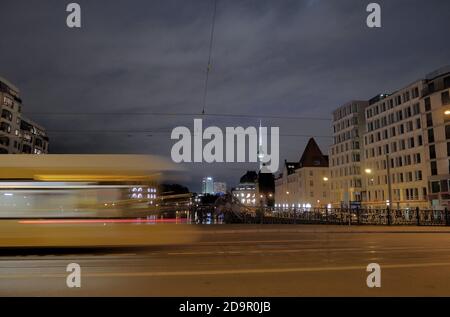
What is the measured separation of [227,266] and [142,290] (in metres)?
3.24

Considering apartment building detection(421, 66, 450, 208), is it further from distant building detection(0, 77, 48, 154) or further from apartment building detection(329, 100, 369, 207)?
distant building detection(0, 77, 48, 154)

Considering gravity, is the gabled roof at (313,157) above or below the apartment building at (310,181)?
above

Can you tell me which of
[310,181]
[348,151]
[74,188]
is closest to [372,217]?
[74,188]

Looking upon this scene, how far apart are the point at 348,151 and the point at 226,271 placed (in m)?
83.9

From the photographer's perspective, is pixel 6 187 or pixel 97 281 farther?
pixel 6 187

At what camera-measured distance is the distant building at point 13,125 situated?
7262 cm

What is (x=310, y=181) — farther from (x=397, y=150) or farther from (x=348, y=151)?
Answer: (x=397, y=150)

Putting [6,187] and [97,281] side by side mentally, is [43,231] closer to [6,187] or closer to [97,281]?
[6,187]

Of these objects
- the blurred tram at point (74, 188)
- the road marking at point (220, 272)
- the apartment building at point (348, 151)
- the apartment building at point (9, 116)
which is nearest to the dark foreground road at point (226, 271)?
the road marking at point (220, 272)

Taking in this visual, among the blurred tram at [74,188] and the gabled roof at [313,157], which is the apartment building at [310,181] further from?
the blurred tram at [74,188]

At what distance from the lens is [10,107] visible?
245ft

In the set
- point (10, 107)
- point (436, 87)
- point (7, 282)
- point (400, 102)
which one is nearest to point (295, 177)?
point (400, 102)

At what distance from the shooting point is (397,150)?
74500 mm

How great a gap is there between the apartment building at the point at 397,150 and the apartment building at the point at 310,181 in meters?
20.6
